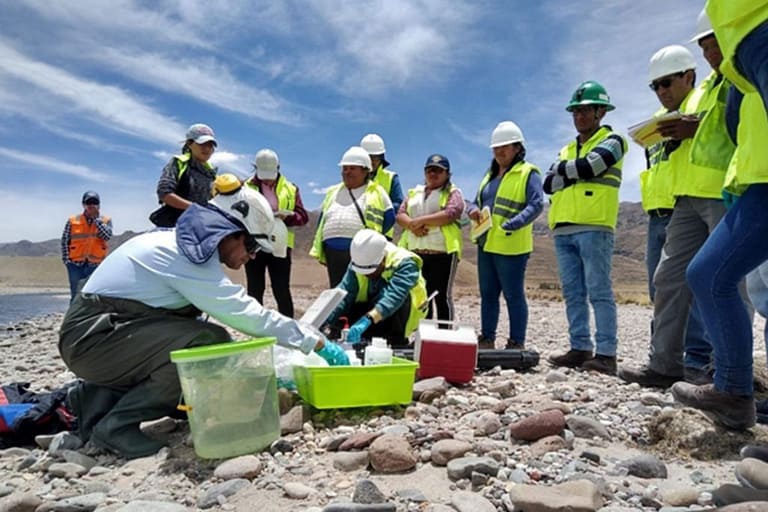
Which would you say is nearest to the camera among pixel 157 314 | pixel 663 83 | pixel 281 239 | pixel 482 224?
pixel 157 314

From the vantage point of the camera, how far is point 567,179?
4.80 metres

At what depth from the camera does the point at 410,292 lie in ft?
16.2

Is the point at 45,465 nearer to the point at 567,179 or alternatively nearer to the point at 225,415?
the point at 225,415

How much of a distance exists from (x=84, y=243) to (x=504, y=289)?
7563 mm

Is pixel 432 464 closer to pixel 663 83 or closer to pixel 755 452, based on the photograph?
pixel 755 452

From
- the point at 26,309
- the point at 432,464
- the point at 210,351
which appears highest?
the point at 210,351

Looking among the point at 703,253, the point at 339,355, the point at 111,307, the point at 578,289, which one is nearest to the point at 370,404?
the point at 339,355

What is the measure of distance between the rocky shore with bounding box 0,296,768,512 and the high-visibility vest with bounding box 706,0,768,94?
61.9 inches

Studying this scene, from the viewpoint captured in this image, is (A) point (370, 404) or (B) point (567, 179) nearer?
(A) point (370, 404)

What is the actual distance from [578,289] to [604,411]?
166cm

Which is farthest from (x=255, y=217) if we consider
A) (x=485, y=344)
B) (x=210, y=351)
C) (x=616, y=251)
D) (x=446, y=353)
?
(x=616, y=251)

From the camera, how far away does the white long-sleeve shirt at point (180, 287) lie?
3121mm

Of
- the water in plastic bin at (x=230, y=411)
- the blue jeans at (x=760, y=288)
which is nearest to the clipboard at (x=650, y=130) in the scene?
the blue jeans at (x=760, y=288)

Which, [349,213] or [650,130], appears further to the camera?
[349,213]
